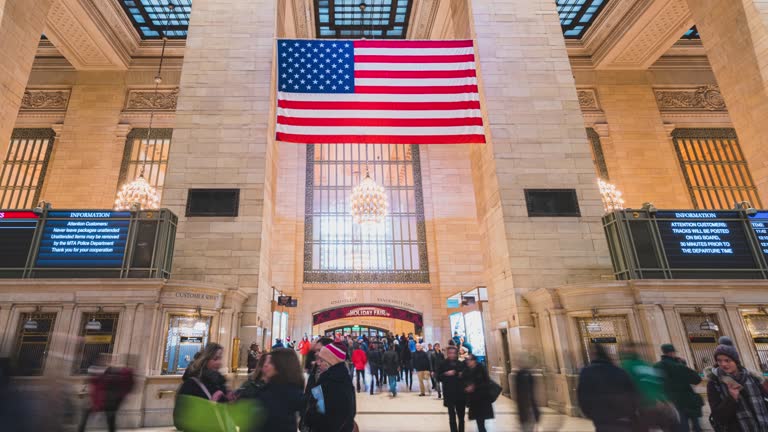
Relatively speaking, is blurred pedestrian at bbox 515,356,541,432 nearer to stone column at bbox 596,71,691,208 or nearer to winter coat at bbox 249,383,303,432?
winter coat at bbox 249,383,303,432

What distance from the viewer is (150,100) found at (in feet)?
57.7

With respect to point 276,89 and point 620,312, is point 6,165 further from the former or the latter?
point 620,312

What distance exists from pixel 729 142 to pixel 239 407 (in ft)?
76.1

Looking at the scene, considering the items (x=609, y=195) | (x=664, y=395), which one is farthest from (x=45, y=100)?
(x=609, y=195)

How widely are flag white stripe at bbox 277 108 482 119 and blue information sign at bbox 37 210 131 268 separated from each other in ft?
13.7

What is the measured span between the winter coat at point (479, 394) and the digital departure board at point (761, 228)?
21.6ft

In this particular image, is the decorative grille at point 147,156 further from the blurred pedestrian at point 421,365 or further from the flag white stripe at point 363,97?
the blurred pedestrian at point 421,365

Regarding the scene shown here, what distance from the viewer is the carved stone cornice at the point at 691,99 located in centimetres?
1809

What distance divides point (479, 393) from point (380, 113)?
663 centimetres

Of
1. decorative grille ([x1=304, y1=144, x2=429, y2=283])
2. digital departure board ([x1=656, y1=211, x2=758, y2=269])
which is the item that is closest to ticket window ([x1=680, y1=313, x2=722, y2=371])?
digital departure board ([x1=656, y1=211, x2=758, y2=269])

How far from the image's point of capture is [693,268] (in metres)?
7.27

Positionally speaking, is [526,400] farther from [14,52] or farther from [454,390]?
[14,52]

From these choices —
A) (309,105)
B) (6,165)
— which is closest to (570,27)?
(309,105)

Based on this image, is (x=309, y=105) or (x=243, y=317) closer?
(x=243, y=317)
